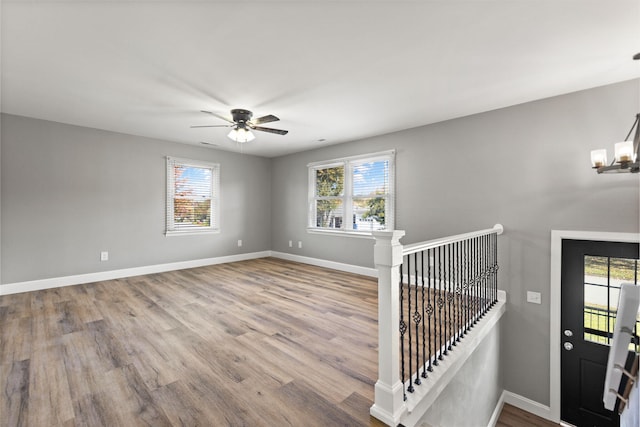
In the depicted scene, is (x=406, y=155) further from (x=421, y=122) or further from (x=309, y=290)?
(x=309, y=290)

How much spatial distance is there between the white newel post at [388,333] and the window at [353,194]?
117 inches

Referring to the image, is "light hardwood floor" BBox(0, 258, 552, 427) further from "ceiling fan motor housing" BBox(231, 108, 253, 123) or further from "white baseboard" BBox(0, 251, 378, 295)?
"ceiling fan motor housing" BBox(231, 108, 253, 123)

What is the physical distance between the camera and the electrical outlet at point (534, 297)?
3.08 metres

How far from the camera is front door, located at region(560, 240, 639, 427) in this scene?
8.95ft

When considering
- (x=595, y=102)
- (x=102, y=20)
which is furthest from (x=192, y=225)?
(x=595, y=102)

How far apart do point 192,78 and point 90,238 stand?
3.34m

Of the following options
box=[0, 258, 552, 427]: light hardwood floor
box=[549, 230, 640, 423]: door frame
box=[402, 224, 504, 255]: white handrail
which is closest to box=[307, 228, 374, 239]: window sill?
box=[0, 258, 552, 427]: light hardwood floor

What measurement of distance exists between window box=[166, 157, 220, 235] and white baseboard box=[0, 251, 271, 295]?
62 centimetres

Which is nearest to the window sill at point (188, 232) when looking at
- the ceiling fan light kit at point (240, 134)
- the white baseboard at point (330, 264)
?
the white baseboard at point (330, 264)

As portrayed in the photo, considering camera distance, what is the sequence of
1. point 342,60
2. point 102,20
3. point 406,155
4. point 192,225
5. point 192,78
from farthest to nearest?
1. point 192,225
2. point 406,155
3. point 192,78
4. point 342,60
5. point 102,20

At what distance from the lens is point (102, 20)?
187 centimetres

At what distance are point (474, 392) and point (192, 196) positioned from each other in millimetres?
5289

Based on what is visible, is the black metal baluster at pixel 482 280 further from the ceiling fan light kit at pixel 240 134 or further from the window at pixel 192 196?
the window at pixel 192 196

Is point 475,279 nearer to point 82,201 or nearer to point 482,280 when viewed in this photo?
point 482,280
